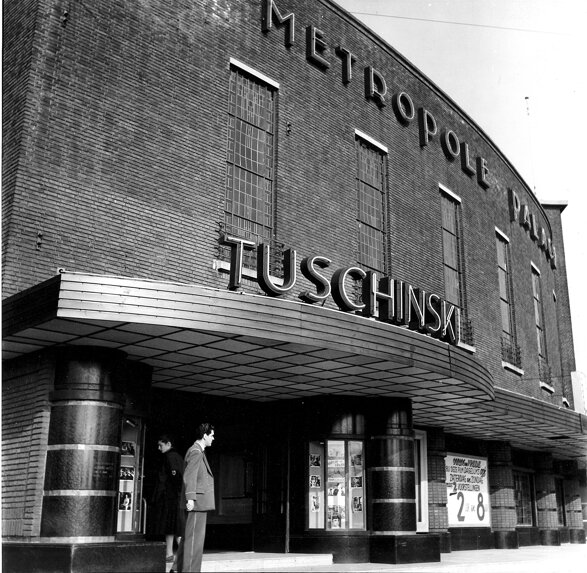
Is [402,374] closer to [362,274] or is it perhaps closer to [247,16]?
[362,274]

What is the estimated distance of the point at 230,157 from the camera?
49.9ft

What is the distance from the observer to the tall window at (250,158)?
49.8ft

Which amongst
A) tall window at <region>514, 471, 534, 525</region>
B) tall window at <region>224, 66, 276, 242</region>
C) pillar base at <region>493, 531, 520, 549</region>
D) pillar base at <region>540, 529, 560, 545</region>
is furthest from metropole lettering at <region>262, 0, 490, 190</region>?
pillar base at <region>540, 529, 560, 545</region>

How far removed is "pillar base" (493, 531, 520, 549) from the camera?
22.5 m

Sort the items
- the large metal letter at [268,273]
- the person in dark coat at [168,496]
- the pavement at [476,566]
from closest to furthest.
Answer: the person in dark coat at [168,496]
the large metal letter at [268,273]
the pavement at [476,566]

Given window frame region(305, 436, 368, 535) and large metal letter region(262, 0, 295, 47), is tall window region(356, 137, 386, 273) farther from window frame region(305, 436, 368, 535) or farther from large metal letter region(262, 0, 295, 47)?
window frame region(305, 436, 368, 535)

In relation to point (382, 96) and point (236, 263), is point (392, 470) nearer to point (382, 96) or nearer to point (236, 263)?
point (236, 263)

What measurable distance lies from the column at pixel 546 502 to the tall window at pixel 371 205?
42.7ft

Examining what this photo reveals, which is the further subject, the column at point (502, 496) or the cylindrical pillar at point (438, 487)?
the column at point (502, 496)

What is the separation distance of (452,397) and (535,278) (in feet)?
46.0

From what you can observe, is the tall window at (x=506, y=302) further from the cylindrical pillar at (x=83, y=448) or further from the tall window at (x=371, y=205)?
the cylindrical pillar at (x=83, y=448)

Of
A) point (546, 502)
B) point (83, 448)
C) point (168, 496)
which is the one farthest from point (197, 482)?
point (546, 502)

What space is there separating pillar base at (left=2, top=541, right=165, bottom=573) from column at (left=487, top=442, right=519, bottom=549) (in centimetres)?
1441

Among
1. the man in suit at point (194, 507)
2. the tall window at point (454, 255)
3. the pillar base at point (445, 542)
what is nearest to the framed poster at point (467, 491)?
the pillar base at point (445, 542)
